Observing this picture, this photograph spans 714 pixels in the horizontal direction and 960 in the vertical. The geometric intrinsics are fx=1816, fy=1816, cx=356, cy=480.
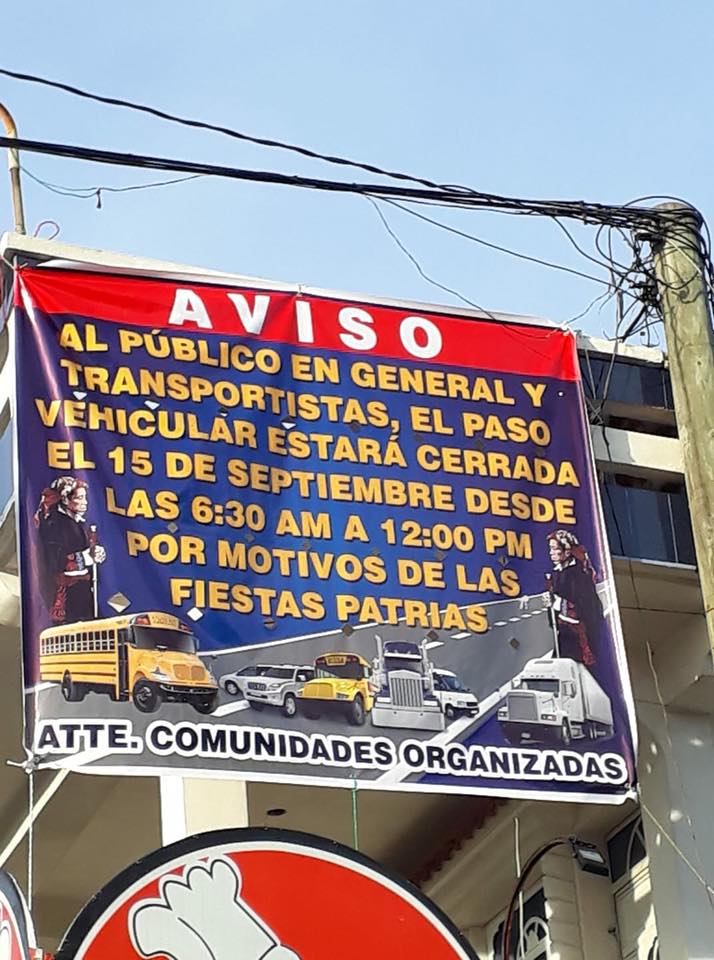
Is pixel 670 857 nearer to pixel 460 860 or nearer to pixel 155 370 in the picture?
pixel 460 860

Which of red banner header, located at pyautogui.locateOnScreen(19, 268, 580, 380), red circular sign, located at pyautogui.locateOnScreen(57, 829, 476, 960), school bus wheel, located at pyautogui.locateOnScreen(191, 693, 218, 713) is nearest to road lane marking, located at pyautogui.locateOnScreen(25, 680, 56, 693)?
school bus wheel, located at pyautogui.locateOnScreen(191, 693, 218, 713)

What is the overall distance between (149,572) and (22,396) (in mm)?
1294

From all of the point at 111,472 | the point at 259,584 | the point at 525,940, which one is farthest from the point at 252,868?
the point at 525,940

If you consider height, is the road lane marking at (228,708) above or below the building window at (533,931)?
above

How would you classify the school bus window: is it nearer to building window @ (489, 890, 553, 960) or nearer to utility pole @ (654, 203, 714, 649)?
utility pole @ (654, 203, 714, 649)

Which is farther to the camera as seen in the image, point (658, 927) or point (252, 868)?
point (658, 927)

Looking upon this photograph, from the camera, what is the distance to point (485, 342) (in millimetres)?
12141

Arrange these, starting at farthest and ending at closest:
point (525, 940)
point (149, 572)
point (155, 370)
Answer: point (525, 940)
point (155, 370)
point (149, 572)

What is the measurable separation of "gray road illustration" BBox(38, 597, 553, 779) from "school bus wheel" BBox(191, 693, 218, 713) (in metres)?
0.04

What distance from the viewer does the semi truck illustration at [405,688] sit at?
417 inches

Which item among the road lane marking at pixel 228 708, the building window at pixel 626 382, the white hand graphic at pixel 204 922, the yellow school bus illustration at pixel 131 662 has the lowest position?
the white hand graphic at pixel 204 922

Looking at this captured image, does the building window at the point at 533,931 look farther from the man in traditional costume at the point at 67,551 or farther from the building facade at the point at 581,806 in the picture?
the man in traditional costume at the point at 67,551

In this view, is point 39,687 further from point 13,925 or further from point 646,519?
point 646,519

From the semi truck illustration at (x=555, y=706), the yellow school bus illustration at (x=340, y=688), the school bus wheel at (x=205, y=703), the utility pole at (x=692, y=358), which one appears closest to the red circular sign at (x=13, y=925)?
the school bus wheel at (x=205, y=703)
